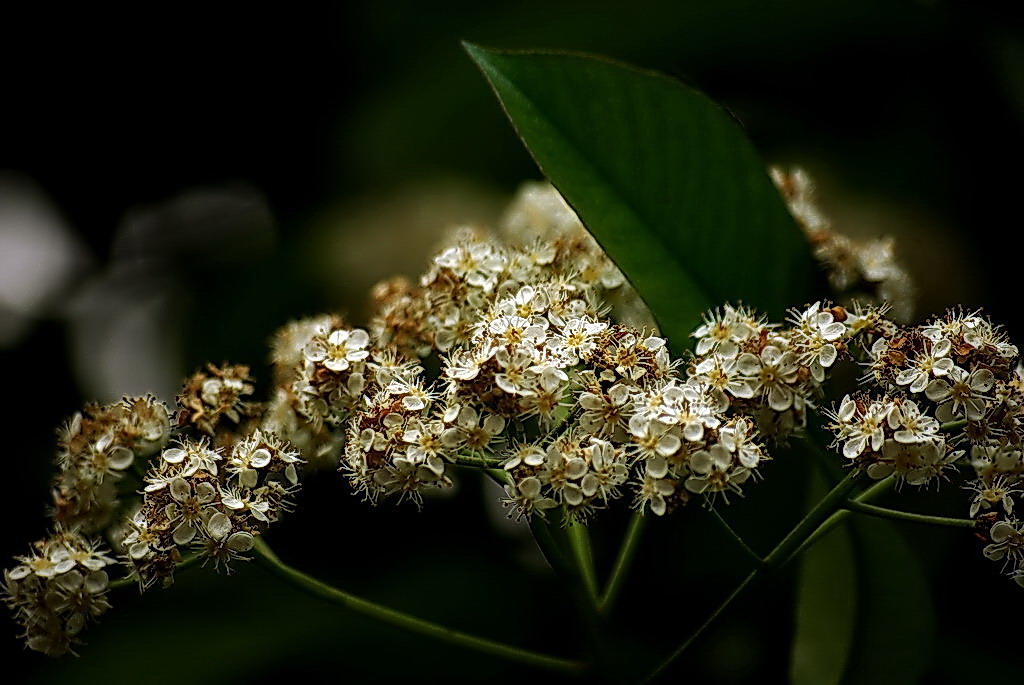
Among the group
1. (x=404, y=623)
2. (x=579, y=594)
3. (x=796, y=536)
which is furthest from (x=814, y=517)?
(x=404, y=623)

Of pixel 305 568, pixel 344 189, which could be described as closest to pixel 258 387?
pixel 305 568

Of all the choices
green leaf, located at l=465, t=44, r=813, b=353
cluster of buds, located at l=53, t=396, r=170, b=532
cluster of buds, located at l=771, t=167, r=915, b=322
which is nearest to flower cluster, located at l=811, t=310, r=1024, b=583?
green leaf, located at l=465, t=44, r=813, b=353

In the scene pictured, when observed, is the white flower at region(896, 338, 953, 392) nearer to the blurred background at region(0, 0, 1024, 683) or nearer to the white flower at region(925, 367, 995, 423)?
the white flower at region(925, 367, 995, 423)

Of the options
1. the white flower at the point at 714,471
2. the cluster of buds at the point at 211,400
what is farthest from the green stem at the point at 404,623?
the white flower at the point at 714,471

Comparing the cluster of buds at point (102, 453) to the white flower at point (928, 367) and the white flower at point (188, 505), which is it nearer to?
the white flower at point (188, 505)

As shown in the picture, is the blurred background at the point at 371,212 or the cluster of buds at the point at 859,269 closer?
the cluster of buds at the point at 859,269

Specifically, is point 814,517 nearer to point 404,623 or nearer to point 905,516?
point 905,516

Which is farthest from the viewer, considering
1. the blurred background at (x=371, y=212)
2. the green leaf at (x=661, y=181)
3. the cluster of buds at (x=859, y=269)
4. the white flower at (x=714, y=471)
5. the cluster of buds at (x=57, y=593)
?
the blurred background at (x=371, y=212)
